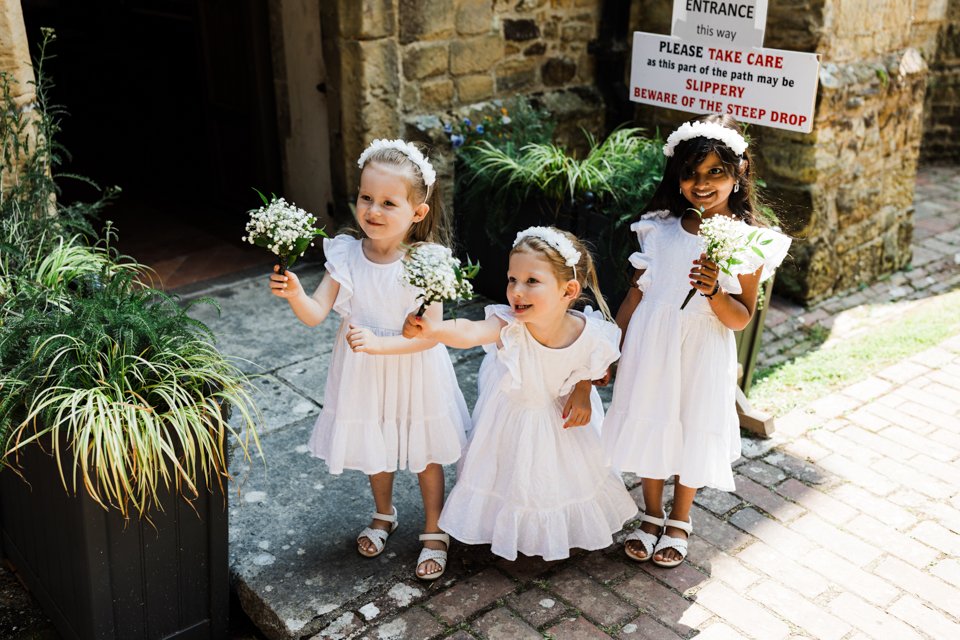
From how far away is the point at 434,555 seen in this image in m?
3.15

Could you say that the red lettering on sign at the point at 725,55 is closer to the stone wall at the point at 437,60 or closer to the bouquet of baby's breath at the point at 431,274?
the stone wall at the point at 437,60

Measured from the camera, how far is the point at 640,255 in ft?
10.5

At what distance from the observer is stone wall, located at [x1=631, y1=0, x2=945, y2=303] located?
17.2 feet

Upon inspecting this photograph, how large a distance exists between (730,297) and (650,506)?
87cm

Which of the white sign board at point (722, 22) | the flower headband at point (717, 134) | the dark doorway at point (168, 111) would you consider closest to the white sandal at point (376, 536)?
the flower headband at point (717, 134)

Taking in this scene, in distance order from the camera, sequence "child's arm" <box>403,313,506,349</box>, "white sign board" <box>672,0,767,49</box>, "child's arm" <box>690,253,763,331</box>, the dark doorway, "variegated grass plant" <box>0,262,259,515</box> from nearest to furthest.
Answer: "variegated grass plant" <box>0,262,259,515</box>, "child's arm" <box>403,313,506,349</box>, "child's arm" <box>690,253,763,331</box>, "white sign board" <box>672,0,767,49</box>, the dark doorway

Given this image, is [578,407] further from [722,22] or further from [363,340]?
[722,22]

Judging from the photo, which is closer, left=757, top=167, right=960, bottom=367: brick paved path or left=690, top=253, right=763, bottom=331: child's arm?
left=690, top=253, right=763, bottom=331: child's arm

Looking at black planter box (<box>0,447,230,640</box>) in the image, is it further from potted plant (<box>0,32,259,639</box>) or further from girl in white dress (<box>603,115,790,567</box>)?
girl in white dress (<box>603,115,790,567</box>)

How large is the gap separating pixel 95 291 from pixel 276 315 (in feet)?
6.70

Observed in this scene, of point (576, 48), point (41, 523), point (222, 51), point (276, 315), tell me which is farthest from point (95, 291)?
point (576, 48)

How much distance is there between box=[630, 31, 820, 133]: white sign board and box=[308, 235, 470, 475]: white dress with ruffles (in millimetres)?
2045

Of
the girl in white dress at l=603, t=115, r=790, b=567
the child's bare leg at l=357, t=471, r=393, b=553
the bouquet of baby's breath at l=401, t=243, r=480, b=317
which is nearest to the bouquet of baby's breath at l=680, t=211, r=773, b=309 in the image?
the girl in white dress at l=603, t=115, r=790, b=567

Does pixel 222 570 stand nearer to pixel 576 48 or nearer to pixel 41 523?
pixel 41 523
